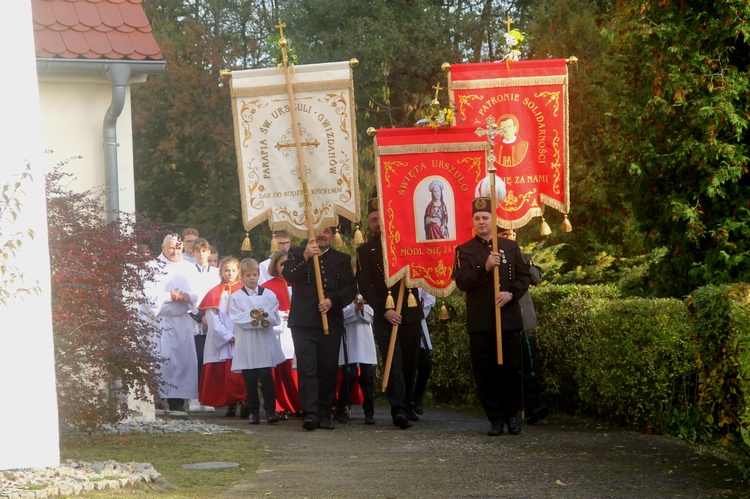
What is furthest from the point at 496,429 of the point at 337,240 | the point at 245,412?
the point at 245,412

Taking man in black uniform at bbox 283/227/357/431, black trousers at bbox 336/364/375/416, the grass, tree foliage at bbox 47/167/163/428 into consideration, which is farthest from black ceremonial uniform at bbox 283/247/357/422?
tree foliage at bbox 47/167/163/428

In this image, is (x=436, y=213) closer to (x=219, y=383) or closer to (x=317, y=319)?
(x=317, y=319)

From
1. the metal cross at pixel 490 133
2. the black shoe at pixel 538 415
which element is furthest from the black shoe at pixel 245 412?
the metal cross at pixel 490 133

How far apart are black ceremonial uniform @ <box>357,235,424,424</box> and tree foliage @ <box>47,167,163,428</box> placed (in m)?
2.28

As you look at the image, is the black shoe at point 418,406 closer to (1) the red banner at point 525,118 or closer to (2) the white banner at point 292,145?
(2) the white banner at point 292,145

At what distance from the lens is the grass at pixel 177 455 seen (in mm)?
7789

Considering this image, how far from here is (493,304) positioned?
10.6m

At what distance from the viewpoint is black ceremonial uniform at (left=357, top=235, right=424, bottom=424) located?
38.5 ft

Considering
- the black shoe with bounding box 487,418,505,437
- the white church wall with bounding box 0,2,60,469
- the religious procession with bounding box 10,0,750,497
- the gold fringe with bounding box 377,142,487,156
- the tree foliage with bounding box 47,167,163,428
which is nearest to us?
the white church wall with bounding box 0,2,60,469

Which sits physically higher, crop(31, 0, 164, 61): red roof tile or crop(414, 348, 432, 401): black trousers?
crop(31, 0, 164, 61): red roof tile

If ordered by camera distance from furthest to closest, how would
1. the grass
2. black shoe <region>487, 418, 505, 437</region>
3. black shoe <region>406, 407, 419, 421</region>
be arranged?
black shoe <region>406, 407, 419, 421</region> → black shoe <region>487, 418, 505, 437</region> → the grass

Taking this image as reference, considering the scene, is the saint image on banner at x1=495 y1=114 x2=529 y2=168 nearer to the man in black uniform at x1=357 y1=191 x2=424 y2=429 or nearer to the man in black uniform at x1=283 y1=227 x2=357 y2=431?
the man in black uniform at x1=357 y1=191 x2=424 y2=429

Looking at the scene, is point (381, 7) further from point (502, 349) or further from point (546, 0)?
point (502, 349)

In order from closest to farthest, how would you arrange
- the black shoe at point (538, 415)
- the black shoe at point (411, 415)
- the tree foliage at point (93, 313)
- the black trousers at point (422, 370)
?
the tree foliage at point (93, 313), the black shoe at point (538, 415), the black shoe at point (411, 415), the black trousers at point (422, 370)
